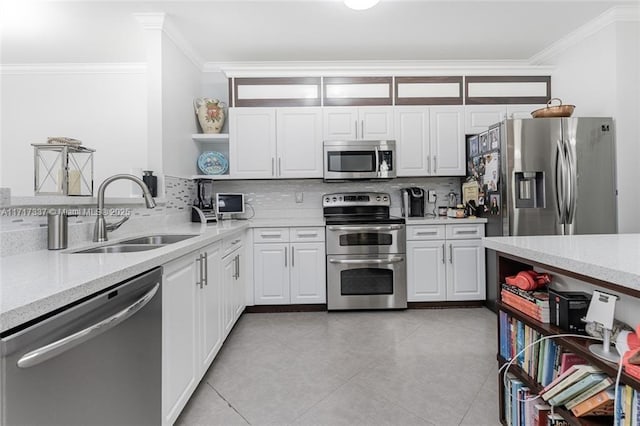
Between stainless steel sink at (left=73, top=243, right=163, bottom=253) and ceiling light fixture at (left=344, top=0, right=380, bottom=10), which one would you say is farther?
ceiling light fixture at (left=344, top=0, right=380, bottom=10)

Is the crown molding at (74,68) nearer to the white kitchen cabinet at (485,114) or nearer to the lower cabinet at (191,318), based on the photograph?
the lower cabinet at (191,318)

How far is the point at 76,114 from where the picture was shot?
3832 mm

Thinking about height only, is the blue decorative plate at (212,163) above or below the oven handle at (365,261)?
above

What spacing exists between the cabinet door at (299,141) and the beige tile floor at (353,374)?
154cm

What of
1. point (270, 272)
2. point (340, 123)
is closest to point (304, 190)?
point (340, 123)

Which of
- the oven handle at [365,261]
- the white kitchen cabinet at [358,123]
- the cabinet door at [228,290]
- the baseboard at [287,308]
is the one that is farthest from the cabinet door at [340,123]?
the baseboard at [287,308]

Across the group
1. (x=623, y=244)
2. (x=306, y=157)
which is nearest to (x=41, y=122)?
(x=306, y=157)

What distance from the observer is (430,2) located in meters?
2.60

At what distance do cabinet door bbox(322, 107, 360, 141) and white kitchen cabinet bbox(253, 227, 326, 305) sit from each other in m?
1.03

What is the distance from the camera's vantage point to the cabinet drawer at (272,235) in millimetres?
3137

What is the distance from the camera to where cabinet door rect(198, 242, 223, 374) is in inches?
71.9

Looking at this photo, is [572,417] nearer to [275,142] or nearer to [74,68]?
[275,142]

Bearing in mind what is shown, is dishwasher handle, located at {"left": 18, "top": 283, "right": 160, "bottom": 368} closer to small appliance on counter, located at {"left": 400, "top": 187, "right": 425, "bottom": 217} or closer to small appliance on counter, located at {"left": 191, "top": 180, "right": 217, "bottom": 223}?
small appliance on counter, located at {"left": 191, "top": 180, "right": 217, "bottom": 223}

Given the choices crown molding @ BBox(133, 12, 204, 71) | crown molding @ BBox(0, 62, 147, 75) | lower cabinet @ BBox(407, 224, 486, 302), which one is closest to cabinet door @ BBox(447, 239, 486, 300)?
lower cabinet @ BBox(407, 224, 486, 302)
